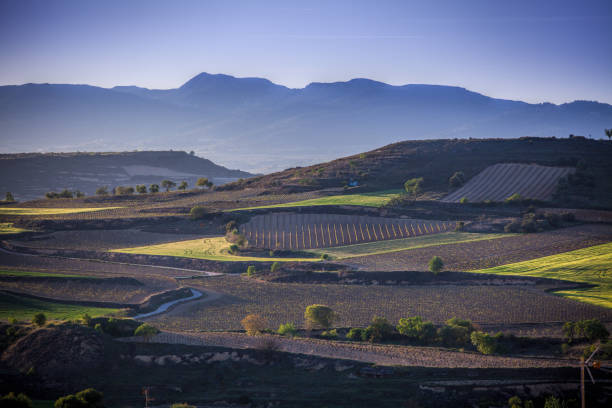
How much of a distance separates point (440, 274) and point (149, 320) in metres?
22.5

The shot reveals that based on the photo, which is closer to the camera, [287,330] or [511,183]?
[287,330]

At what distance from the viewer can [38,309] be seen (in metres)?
37.3

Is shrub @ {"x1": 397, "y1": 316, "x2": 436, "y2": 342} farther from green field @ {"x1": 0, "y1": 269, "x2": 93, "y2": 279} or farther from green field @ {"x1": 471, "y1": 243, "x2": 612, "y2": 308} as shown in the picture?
green field @ {"x1": 0, "y1": 269, "x2": 93, "y2": 279}

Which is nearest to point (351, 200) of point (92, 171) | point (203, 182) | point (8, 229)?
point (203, 182)

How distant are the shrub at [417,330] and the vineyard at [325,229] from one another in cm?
2734

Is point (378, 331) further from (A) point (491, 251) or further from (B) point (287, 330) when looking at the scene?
(A) point (491, 251)

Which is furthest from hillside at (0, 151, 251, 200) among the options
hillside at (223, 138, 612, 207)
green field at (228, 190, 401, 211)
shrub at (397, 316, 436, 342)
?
shrub at (397, 316, 436, 342)

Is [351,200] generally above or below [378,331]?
above

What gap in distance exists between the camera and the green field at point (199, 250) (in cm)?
5478

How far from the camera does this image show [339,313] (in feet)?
123

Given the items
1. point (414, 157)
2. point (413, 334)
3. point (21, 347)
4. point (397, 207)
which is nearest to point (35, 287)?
point (21, 347)

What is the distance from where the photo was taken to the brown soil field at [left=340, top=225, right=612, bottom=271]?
49406 mm

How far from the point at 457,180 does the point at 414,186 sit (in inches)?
249

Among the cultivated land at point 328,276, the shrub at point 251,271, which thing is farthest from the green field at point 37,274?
the shrub at point 251,271
